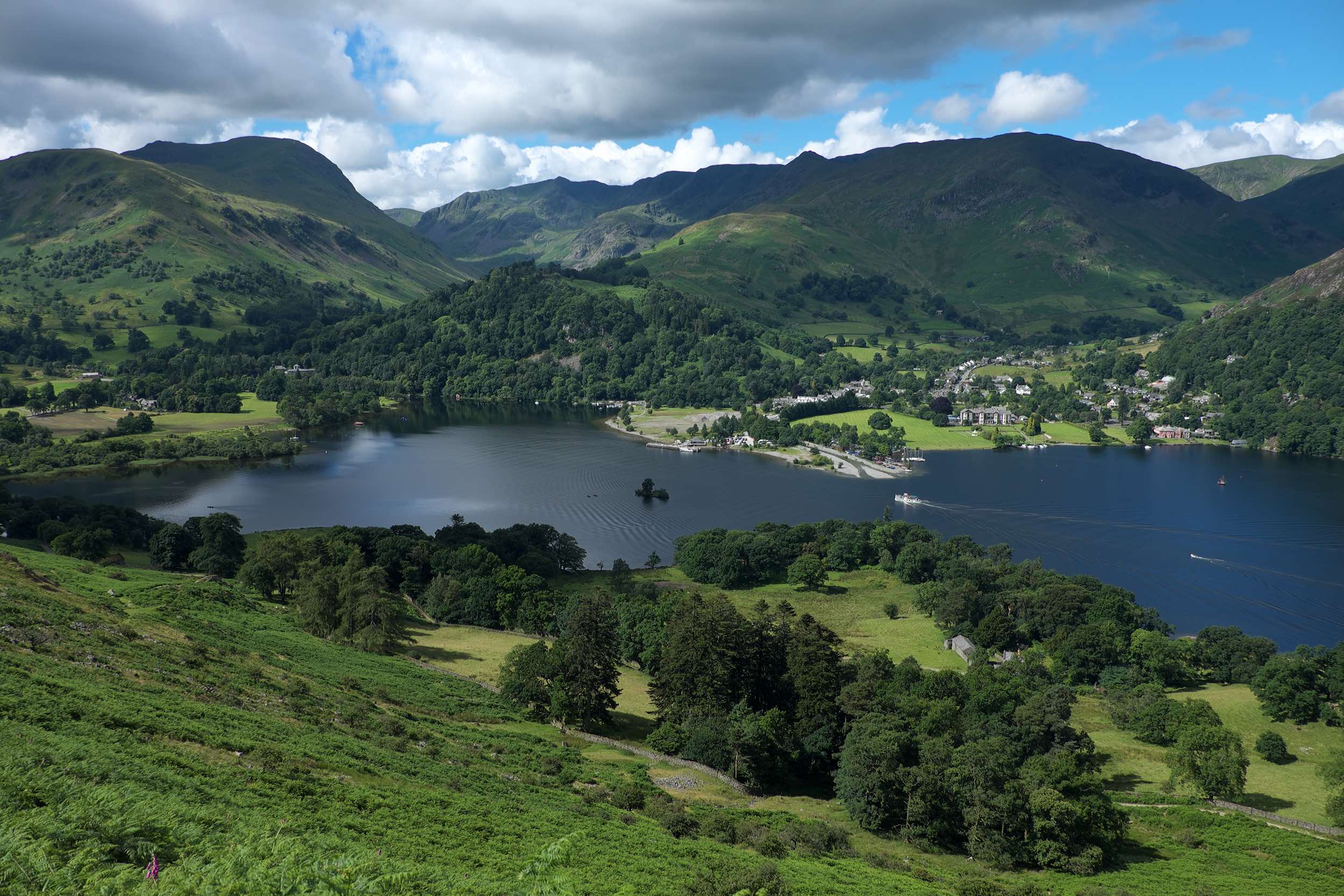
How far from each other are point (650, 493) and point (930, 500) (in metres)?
33.1

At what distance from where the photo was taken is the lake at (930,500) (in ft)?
250

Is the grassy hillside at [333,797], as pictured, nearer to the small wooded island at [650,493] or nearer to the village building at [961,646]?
the village building at [961,646]

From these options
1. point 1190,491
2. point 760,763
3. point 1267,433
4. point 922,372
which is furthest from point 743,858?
point 922,372

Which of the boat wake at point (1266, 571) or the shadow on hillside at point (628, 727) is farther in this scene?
the boat wake at point (1266, 571)

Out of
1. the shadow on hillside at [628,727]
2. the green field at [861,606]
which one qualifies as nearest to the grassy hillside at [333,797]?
the shadow on hillside at [628,727]

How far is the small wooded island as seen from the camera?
10381 centimetres

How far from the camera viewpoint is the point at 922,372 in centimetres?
19475

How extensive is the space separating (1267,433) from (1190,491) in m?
51.9

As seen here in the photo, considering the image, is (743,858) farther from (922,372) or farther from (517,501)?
(922,372)

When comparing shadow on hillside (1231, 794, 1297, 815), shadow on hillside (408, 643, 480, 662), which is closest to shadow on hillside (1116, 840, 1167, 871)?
shadow on hillside (1231, 794, 1297, 815)

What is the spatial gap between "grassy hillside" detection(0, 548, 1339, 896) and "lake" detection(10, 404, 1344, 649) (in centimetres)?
4256

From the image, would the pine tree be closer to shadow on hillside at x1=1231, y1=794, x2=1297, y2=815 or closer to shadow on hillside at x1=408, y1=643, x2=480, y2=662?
shadow on hillside at x1=408, y1=643, x2=480, y2=662

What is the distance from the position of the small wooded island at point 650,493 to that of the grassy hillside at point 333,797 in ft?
208

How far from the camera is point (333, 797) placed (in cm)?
2102
